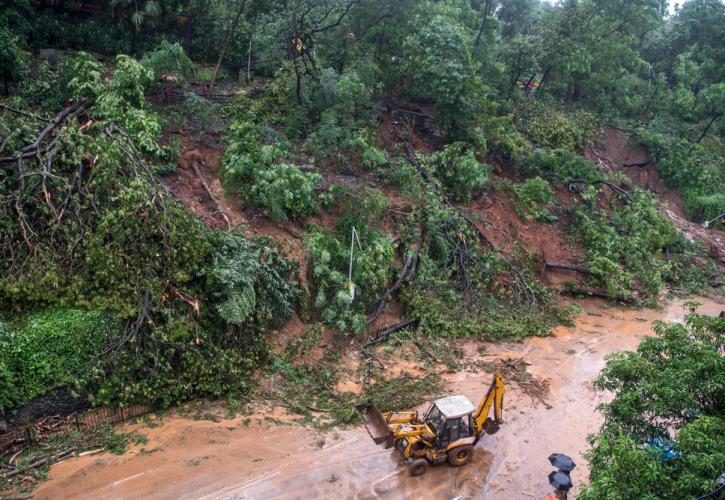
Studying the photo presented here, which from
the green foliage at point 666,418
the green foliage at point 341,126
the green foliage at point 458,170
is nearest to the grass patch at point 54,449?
the green foliage at point 666,418

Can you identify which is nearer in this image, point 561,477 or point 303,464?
point 561,477

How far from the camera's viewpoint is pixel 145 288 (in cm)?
1059

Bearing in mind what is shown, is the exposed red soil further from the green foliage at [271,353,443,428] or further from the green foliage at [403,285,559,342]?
the green foliage at [271,353,443,428]

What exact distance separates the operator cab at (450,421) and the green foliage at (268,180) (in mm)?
6692

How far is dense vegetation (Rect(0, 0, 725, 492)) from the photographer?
10.2 m

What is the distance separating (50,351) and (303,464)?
193 inches

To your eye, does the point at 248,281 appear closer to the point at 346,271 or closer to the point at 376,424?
the point at 346,271

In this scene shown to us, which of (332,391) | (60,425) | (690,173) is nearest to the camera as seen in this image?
(60,425)

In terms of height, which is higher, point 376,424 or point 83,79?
point 83,79

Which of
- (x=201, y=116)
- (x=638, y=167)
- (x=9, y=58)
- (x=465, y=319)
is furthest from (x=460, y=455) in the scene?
(x=638, y=167)

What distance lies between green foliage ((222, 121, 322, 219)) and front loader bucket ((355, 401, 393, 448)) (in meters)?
5.94

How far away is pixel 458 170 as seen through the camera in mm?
18500

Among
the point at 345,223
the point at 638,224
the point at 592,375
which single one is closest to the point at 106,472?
the point at 345,223

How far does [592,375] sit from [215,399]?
9.29 m
